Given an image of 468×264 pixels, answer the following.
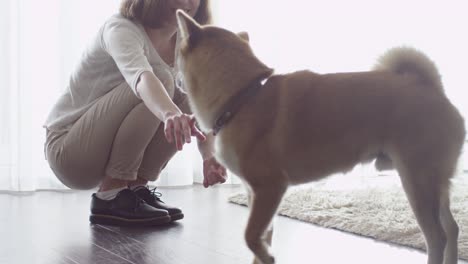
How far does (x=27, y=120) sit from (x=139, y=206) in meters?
1.10

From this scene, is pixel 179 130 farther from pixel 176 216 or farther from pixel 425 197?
pixel 176 216

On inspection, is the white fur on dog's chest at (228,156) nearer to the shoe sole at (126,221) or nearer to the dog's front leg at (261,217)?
the dog's front leg at (261,217)

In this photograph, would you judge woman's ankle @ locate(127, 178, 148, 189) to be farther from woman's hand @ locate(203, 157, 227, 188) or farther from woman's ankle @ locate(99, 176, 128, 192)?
woman's hand @ locate(203, 157, 227, 188)

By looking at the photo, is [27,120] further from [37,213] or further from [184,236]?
[184,236]

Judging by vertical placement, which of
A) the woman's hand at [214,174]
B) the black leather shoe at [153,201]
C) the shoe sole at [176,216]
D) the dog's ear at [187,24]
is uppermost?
the dog's ear at [187,24]

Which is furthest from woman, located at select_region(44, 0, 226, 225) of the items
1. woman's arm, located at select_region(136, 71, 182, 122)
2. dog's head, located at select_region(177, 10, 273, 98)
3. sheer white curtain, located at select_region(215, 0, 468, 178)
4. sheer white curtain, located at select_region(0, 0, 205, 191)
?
sheer white curtain, located at select_region(215, 0, 468, 178)

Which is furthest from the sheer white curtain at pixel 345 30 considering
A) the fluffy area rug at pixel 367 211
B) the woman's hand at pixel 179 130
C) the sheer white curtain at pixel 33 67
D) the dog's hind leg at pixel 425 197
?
the dog's hind leg at pixel 425 197

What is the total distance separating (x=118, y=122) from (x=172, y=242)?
467 mm

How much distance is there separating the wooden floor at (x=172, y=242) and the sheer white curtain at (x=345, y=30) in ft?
4.35

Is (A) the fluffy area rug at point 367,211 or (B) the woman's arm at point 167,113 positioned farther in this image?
(A) the fluffy area rug at point 367,211

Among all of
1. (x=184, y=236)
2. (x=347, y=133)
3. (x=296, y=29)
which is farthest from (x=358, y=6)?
(x=347, y=133)

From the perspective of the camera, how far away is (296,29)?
11.2 feet

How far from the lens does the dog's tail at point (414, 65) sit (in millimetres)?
1264

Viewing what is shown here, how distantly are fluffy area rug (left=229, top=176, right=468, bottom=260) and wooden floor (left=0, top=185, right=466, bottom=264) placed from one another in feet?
0.20
